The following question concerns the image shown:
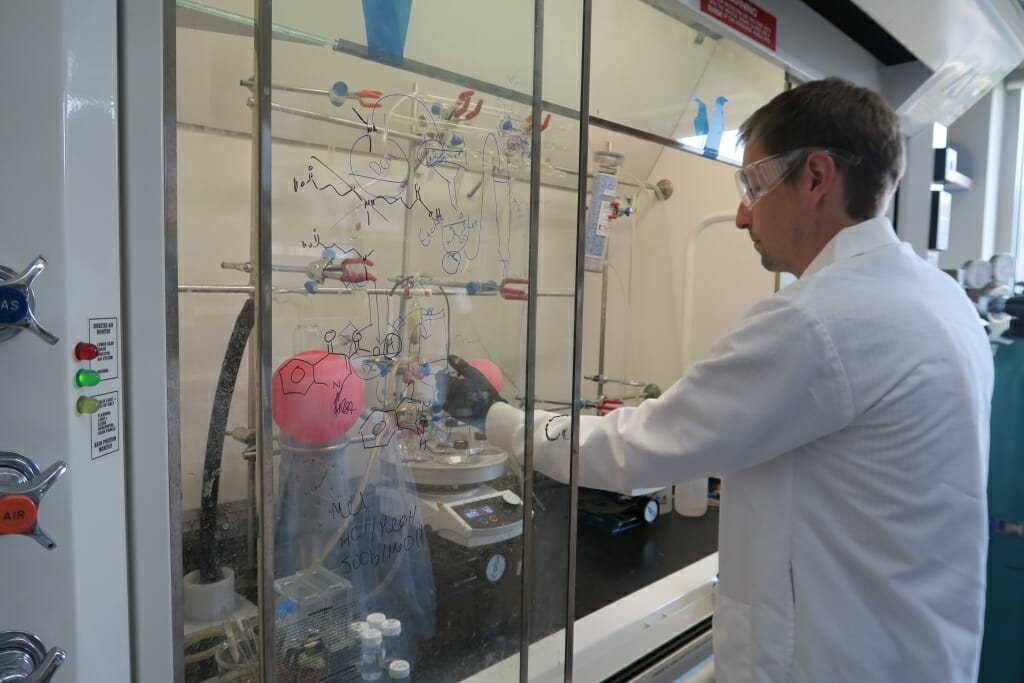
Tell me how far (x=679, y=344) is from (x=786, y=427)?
59.9 inches

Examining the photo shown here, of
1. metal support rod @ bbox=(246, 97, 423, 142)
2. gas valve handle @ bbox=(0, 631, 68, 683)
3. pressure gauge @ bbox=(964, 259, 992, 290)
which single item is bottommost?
gas valve handle @ bbox=(0, 631, 68, 683)

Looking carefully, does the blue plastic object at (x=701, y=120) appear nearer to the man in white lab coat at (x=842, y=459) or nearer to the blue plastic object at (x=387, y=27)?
the man in white lab coat at (x=842, y=459)

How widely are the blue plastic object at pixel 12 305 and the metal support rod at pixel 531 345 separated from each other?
2.27 feet

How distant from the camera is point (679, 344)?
98.2 inches

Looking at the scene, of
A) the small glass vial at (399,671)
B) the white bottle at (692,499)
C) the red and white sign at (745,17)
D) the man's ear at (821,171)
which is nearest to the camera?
the small glass vial at (399,671)

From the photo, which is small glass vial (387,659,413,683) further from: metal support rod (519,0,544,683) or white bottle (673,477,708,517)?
white bottle (673,477,708,517)

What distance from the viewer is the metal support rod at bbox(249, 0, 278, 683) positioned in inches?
27.0

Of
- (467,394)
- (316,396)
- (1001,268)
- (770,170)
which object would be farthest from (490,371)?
(1001,268)

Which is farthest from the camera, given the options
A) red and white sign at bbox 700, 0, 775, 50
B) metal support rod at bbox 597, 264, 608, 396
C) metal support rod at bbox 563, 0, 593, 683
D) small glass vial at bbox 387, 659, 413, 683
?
metal support rod at bbox 597, 264, 608, 396

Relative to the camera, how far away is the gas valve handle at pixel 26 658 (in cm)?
50

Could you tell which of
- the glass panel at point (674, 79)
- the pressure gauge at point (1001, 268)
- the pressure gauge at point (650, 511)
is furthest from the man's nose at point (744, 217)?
the pressure gauge at point (1001, 268)

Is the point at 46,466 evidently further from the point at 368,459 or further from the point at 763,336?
the point at 763,336

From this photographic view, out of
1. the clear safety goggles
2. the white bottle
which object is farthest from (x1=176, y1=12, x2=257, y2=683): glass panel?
the white bottle

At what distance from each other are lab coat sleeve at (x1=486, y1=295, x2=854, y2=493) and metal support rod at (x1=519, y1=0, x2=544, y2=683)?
0.03m
